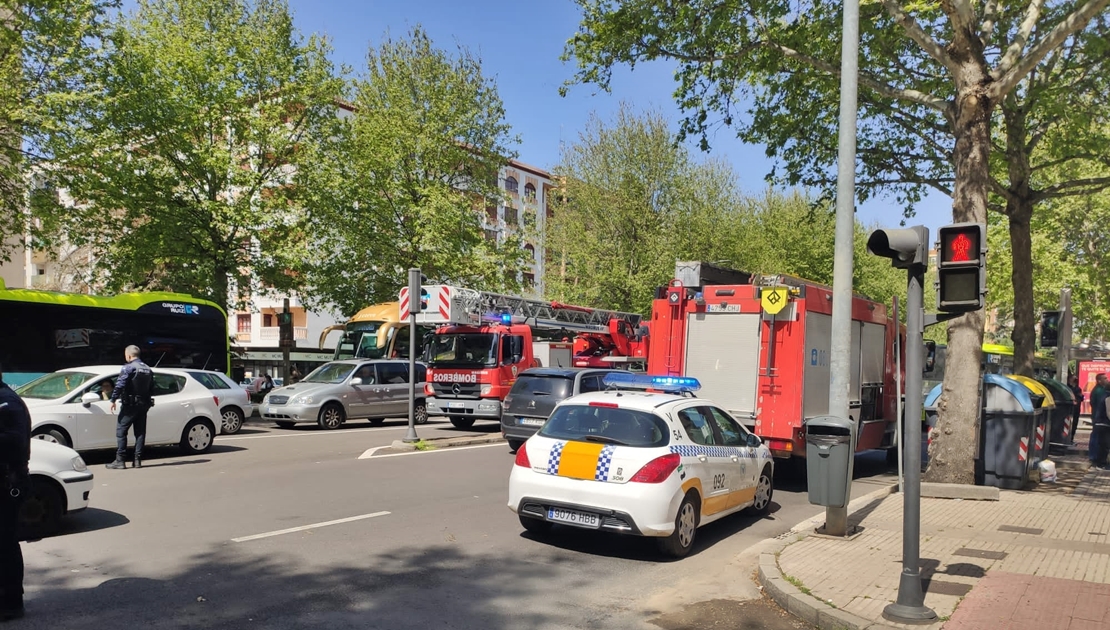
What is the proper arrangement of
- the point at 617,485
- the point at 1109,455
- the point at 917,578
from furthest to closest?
1. the point at 1109,455
2. the point at 617,485
3. the point at 917,578

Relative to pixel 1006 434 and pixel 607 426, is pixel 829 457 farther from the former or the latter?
pixel 1006 434

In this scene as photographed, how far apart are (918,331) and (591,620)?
315 centimetres

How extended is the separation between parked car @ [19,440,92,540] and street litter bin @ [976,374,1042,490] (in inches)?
464

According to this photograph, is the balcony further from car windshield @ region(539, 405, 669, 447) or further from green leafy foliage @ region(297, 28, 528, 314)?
car windshield @ region(539, 405, 669, 447)

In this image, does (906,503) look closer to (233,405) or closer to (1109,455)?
(1109,455)

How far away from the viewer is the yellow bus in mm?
23953

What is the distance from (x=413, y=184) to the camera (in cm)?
3162

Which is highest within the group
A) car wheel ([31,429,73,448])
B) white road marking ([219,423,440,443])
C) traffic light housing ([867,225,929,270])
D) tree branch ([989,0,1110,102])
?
tree branch ([989,0,1110,102])

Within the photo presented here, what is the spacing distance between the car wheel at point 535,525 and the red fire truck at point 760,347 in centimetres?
445

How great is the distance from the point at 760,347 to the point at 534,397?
4.58m

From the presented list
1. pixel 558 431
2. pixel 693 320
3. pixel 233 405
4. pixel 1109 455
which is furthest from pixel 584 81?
pixel 1109 455

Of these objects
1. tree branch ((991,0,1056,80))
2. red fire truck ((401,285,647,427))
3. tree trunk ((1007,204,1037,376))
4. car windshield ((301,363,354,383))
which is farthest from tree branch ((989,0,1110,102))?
car windshield ((301,363,354,383))

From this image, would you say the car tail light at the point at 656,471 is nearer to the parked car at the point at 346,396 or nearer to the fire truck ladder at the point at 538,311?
the fire truck ladder at the point at 538,311

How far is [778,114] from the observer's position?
17.2m
